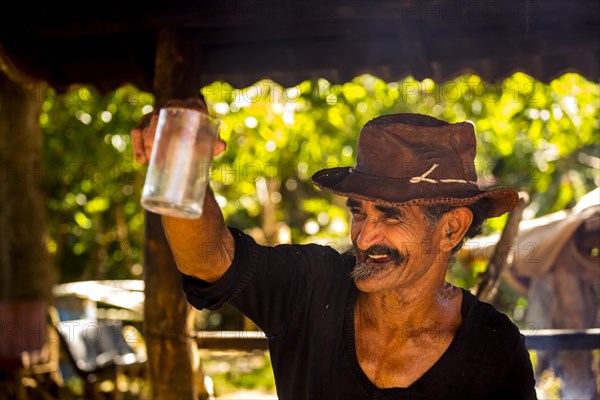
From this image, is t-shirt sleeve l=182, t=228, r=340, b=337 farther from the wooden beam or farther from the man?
the wooden beam

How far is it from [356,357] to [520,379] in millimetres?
540

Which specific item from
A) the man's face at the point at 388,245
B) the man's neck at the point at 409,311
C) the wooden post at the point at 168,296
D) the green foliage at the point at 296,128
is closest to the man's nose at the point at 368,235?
the man's face at the point at 388,245

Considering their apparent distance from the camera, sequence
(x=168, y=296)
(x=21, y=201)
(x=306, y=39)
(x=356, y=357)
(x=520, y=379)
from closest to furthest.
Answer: (x=520, y=379), (x=356, y=357), (x=168, y=296), (x=306, y=39), (x=21, y=201)

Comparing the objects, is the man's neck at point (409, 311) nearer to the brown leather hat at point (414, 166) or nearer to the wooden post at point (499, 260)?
the brown leather hat at point (414, 166)

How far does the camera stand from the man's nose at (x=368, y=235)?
9.29 ft

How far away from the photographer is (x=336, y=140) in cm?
955

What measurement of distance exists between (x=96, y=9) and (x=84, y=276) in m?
13.8

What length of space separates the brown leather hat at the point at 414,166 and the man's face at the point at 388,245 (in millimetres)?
76

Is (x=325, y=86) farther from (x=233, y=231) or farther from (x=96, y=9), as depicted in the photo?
(x=233, y=231)

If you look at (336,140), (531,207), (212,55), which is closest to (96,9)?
(212,55)

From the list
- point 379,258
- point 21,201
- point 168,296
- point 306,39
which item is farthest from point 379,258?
point 21,201

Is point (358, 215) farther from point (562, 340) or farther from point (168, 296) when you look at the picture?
point (562, 340)

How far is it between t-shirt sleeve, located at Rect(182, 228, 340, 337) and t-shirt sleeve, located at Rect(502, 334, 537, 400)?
71 centimetres

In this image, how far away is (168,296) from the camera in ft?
14.1
